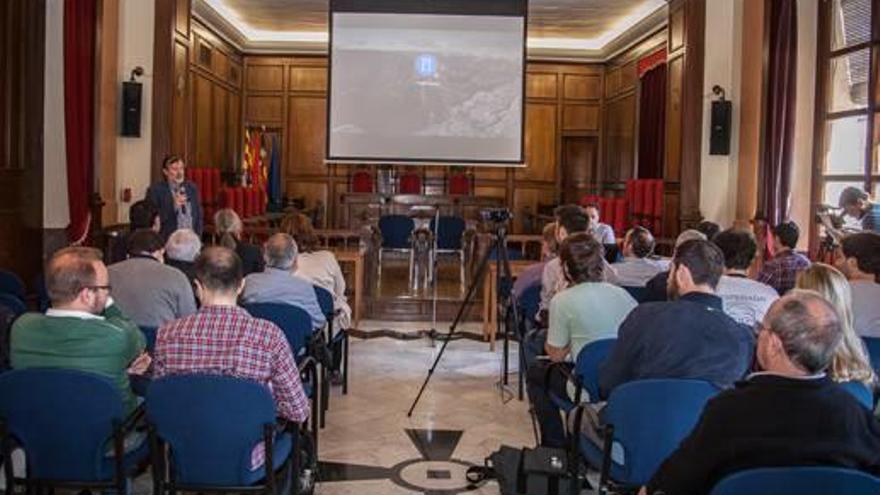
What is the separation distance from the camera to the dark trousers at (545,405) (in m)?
4.22

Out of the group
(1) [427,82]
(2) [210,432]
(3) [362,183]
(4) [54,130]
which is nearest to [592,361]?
(2) [210,432]

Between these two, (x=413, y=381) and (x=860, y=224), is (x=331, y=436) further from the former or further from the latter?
(x=860, y=224)

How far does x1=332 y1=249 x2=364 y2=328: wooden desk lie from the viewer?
8.30 metres

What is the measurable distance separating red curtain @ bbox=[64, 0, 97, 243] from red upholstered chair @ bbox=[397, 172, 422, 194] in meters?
6.59

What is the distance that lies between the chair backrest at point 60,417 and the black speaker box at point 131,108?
656cm

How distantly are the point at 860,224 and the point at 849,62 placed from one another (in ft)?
5.74

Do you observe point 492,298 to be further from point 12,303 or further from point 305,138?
point 305,138

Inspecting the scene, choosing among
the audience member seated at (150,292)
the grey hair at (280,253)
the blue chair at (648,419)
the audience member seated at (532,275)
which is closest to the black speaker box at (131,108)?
the grey hair at (280,253)

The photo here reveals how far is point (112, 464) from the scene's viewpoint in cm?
307

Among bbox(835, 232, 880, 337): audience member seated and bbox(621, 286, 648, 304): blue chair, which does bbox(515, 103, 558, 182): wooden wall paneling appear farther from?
bbox(835, 232, 880, 337): audience member seated

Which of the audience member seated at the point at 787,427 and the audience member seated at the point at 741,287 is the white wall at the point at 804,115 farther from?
the audience member seated at the point at 787,427

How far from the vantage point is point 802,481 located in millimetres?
1961

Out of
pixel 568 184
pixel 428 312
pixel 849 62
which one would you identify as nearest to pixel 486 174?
pixel 568 184

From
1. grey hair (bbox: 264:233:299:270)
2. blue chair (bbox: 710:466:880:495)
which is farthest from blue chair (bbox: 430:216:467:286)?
blue chair (bbox: 710:466:880:495)
